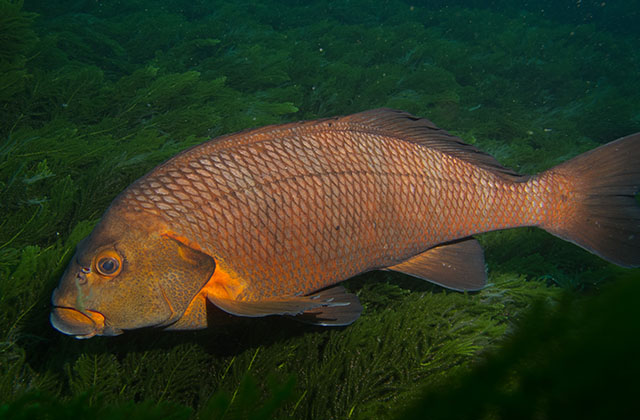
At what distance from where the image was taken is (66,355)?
2.17 metres

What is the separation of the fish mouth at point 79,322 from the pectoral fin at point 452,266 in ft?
5.92

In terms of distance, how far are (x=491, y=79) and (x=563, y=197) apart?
838 cm

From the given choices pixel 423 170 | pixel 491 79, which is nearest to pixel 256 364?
pixel 423 170

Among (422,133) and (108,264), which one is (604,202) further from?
(108,264)

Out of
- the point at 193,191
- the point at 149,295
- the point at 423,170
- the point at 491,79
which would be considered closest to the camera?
the point at 149,295

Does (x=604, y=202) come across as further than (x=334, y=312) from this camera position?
Yes

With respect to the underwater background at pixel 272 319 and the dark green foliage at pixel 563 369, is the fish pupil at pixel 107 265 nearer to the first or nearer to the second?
the underwater background at pixel 272 319

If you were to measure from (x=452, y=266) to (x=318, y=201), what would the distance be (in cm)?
120

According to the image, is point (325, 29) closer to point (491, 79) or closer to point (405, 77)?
point (405, 77)

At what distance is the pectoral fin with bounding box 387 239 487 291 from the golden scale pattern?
159mm

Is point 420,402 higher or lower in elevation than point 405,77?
lower

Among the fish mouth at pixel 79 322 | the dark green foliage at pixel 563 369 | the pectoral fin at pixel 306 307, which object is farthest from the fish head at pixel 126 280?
the dark green foliage at pixel 563 369

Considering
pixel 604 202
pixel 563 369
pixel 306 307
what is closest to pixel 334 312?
pixel 306 307

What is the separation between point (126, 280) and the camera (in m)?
1.86
